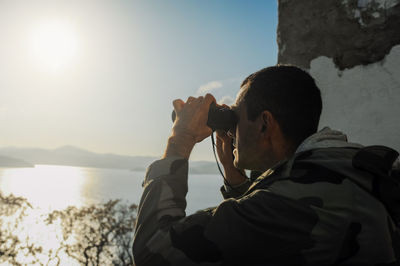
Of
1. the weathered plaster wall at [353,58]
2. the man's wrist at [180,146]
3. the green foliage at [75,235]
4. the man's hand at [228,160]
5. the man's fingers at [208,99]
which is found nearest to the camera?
the man's wrist at [180,146]

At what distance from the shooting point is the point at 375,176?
2.32 ft

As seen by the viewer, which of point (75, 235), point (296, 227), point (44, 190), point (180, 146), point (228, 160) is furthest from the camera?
point (44, 190)

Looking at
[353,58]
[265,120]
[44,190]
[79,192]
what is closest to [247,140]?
[265,120]

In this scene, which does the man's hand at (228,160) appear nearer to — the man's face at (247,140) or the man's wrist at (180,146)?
the man's face at (247,140)

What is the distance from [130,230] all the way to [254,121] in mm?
7302

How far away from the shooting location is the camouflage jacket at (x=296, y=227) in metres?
0.67

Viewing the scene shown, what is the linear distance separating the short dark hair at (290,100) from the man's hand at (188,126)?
179mm

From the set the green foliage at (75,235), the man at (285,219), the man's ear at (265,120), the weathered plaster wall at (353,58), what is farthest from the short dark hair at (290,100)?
the green foliage at (75,235)

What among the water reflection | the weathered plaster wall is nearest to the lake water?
the water reflection

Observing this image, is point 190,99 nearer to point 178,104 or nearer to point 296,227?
point 178,104

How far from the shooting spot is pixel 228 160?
1.42 m

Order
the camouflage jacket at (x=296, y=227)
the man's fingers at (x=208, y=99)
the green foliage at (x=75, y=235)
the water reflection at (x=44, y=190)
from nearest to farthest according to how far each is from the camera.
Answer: the camouflage jacket at (x=296, y=227) → the man's fingers at (x=208, y=99) → the green foliage at (x=75, y=235) → the water reflection at (x=44, y=190)

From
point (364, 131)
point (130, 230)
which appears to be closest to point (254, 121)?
point (364, 131)

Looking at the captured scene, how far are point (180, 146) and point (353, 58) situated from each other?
1.20 metres
